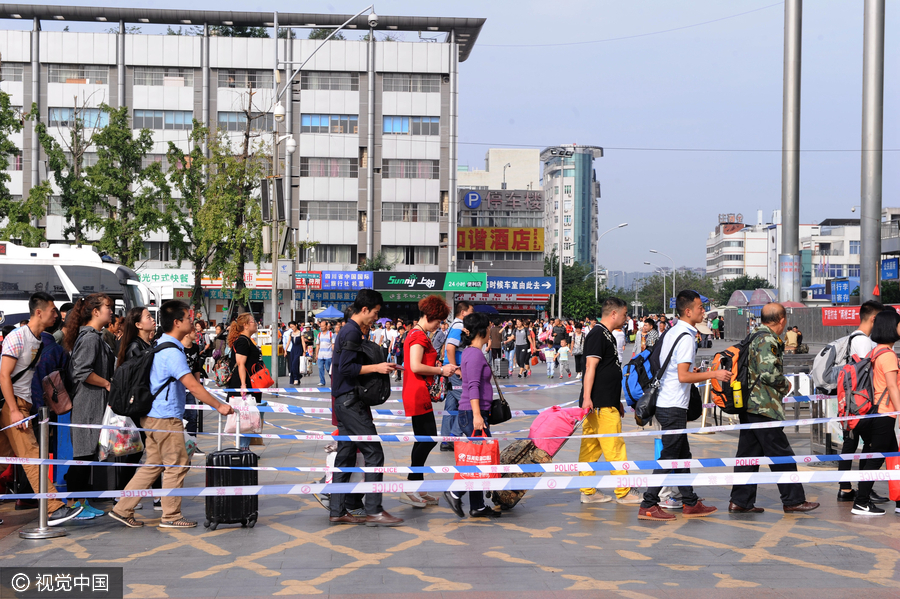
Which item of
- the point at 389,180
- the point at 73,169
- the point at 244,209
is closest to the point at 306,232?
the point at 389,180

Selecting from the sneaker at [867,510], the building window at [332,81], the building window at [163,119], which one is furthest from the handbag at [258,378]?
the building window at [163,119]

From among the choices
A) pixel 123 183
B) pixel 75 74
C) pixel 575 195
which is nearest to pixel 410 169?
pixel 75 74

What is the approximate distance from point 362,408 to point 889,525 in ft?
14.2

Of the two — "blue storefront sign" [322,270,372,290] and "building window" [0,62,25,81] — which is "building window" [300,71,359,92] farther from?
"building window" [0,62,25,81]

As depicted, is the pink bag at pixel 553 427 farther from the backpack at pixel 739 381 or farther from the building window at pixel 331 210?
the building window at pixel 331 210

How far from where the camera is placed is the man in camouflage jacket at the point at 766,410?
7.30 meters

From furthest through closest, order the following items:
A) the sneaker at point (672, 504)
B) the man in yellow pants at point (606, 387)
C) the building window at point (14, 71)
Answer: the building window at point (14, 71) → the man in yellow pants at point (606, 387) → the sneaker at point (672, 504)

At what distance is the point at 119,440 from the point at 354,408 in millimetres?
1943

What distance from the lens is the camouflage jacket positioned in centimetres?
728

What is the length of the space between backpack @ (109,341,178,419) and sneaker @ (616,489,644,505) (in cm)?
407

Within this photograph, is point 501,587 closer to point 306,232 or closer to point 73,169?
point 73,169

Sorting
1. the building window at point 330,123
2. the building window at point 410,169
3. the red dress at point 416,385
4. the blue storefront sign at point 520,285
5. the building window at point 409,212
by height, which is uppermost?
the building window at point 330,123

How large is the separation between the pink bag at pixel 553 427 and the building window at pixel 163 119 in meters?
53.2

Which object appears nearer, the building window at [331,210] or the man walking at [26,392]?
the man walking at [26,392]
